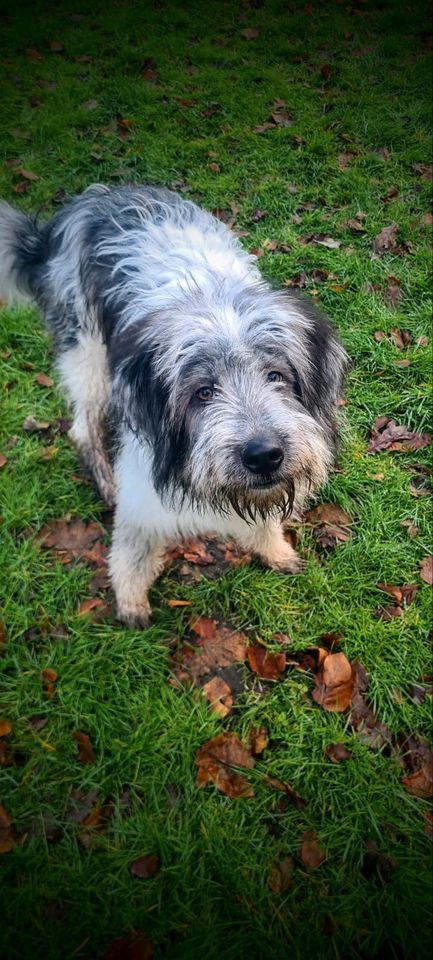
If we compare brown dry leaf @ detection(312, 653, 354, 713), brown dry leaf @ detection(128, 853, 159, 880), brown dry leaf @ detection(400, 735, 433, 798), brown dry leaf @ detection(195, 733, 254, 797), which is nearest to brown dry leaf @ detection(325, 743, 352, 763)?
brown dry leaf @ detection(312, 653, 354, 713)

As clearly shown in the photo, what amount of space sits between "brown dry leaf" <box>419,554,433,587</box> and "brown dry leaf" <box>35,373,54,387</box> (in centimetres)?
283

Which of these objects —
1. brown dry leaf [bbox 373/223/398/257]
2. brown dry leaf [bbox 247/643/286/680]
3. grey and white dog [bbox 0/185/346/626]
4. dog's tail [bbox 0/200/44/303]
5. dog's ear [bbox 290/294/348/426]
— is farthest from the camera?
brown dry leaf [bbox 373/223/398/257]

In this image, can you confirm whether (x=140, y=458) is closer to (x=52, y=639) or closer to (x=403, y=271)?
(x=52, y=639)

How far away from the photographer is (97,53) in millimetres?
7066

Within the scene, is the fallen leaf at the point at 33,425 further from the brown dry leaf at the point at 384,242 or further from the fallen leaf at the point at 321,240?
the brown dry leaf at the point at 384,242

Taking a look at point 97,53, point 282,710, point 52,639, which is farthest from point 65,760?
point 97,53

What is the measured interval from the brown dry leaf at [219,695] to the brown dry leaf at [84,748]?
0.59 metres

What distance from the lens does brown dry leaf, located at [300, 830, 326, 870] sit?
7.95 ft

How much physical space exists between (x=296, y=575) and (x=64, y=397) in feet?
6.70

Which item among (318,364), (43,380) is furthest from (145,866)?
(43,380)

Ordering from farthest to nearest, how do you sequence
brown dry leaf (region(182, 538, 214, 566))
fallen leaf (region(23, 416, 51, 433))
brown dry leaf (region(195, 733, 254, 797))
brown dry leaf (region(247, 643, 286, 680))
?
fallen leaf (region(23, 416, 51, 433))
brown dry leaf (region(182, 538, 214, 566))
brown dry leaf (region(247, 643, 286, 680))
brown dry leaf (region(195, 733, 254, 797))

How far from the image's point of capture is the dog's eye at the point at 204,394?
7.64 feet

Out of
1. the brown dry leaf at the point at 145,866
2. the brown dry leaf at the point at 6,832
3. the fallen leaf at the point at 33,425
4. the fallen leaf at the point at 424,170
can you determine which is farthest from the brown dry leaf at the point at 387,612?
the fallen leaf at the point at 424,170

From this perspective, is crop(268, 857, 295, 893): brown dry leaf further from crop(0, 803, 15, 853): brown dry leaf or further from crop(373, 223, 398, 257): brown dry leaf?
crop(373, 223, 398, 257): brown dry leaf
